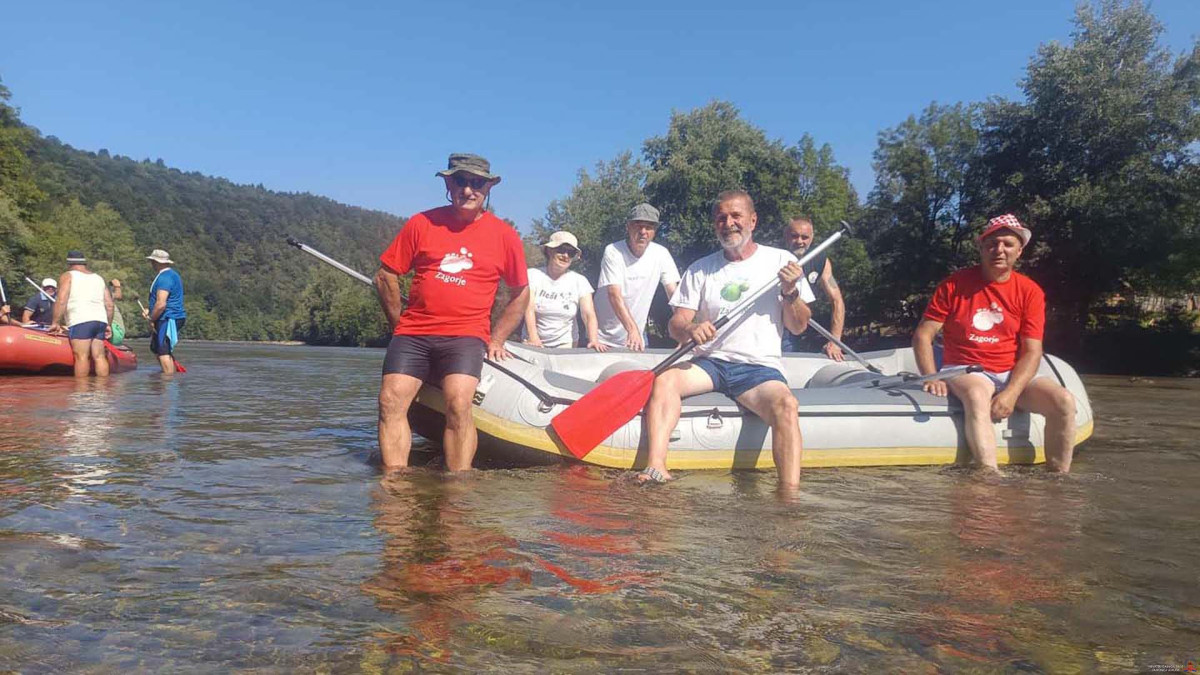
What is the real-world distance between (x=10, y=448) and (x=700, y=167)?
32048 mm

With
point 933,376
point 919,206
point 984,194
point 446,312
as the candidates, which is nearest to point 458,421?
point 446,312

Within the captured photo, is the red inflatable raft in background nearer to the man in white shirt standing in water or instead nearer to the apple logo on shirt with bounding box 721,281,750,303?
the man in white shirt standing in water

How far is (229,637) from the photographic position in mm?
2039

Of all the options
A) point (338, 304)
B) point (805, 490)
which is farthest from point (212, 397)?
point (338, 304)

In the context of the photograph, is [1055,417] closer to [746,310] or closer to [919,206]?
[746,310]

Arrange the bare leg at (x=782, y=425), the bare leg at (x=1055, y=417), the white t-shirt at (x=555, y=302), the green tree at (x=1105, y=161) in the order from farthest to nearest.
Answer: the green tree at (x=1105, y=161), the white t-shirt at (x=555, y=302), the bare leg at (x=1055, y=417), the bare leg at (x=782, y=425)

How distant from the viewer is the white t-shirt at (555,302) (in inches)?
273

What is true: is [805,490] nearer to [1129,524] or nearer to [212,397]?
[1129,524]

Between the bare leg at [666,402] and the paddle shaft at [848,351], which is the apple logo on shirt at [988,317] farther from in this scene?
the bare leg at [666,402]

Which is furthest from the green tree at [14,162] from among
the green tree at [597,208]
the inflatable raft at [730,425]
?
the inflatable raft at [730,425]

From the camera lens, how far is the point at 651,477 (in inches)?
171

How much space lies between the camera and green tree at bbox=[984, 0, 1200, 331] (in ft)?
73.8

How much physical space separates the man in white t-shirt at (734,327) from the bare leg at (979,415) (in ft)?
4.17

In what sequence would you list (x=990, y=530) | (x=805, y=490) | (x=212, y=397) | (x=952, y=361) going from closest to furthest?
(x=990, y=530) → (x=805, y=490) → (x=952, y=361) → (x=212, y=397)
